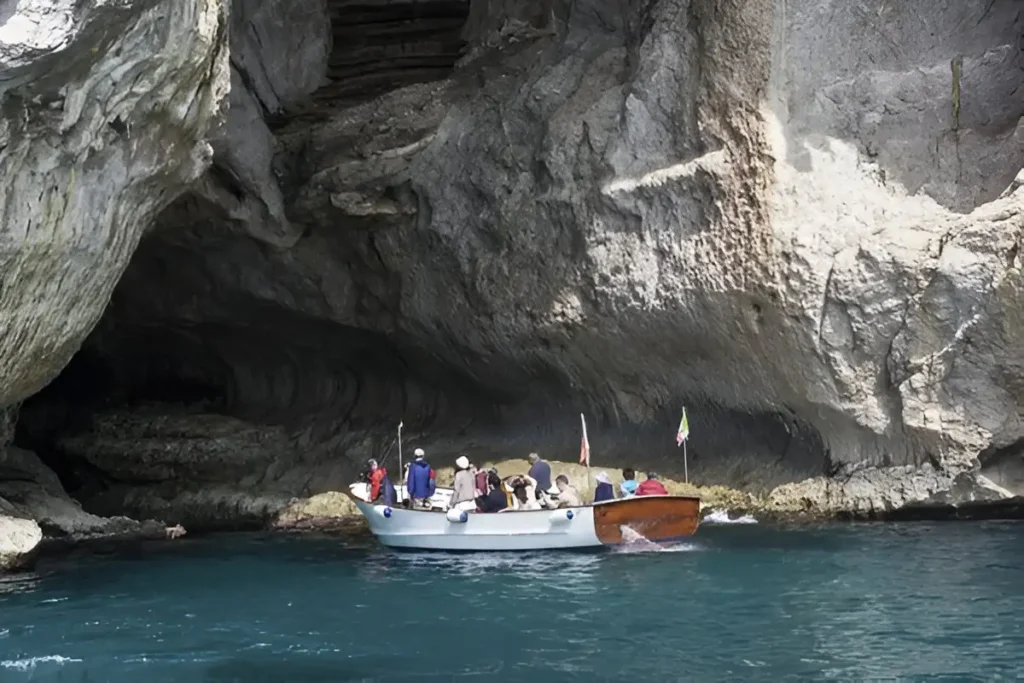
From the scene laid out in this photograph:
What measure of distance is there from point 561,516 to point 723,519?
3.35m

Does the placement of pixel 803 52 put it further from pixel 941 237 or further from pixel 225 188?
pixel 225 188

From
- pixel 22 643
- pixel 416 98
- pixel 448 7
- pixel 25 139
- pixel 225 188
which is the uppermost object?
pixel 448 7

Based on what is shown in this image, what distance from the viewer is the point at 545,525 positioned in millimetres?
16812

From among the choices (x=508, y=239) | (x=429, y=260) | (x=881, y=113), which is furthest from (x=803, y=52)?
(x=429, y=260)

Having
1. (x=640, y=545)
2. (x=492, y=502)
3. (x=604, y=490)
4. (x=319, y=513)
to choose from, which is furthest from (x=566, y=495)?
(x=319, y=513)

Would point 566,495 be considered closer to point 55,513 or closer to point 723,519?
point 723,519

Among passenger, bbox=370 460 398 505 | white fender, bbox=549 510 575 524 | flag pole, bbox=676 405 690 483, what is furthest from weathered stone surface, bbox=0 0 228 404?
flag pole, bbox=676 405 690 483

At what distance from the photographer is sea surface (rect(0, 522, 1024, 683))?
402 inches

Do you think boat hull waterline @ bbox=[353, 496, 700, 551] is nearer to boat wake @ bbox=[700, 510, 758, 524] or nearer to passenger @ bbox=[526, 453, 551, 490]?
passenger @ bbox=[526, 453, 551, 490]

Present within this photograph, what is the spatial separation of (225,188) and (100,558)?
734cm

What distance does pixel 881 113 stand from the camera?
1875 cm

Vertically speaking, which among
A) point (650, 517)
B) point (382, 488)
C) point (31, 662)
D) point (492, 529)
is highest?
point (382, 488)

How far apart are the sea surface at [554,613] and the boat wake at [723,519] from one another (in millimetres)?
810

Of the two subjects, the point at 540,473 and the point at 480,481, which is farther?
the point at 480,481
